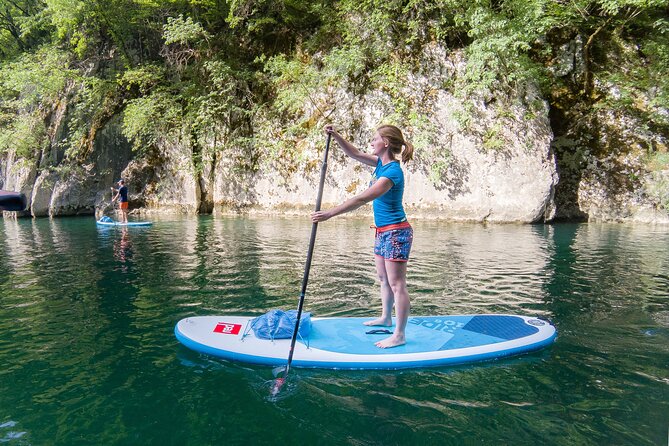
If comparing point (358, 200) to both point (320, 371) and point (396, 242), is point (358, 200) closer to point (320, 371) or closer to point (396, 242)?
point (396, 242)

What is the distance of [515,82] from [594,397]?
18009 millimetres

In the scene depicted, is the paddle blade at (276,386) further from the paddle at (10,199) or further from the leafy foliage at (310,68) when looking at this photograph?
the leafy foliage at (310,68)

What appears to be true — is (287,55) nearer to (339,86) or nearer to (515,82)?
(339,86)

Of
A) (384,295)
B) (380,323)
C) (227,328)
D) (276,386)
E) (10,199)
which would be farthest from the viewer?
(380,323)

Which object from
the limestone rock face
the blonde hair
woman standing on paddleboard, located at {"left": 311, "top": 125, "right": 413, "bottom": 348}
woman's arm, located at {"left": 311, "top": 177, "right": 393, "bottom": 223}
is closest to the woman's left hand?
woman's arm, located at {"left": 311, "top": 177, "right": 393, "bottom": 223}

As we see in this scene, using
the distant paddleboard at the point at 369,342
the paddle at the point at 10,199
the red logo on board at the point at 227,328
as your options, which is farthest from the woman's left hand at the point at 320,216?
the paddle at the point at 10,199

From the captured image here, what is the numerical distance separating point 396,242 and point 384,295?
0.85 metres

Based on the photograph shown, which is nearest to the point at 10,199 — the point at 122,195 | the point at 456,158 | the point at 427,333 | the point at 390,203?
the point at 390,203

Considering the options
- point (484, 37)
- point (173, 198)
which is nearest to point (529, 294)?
point (484, 37)

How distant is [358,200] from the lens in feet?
12.8

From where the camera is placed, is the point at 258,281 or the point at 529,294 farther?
the point at 258,281

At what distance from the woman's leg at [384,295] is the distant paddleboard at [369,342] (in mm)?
117

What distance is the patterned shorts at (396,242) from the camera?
171 inches

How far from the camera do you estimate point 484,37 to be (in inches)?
694
